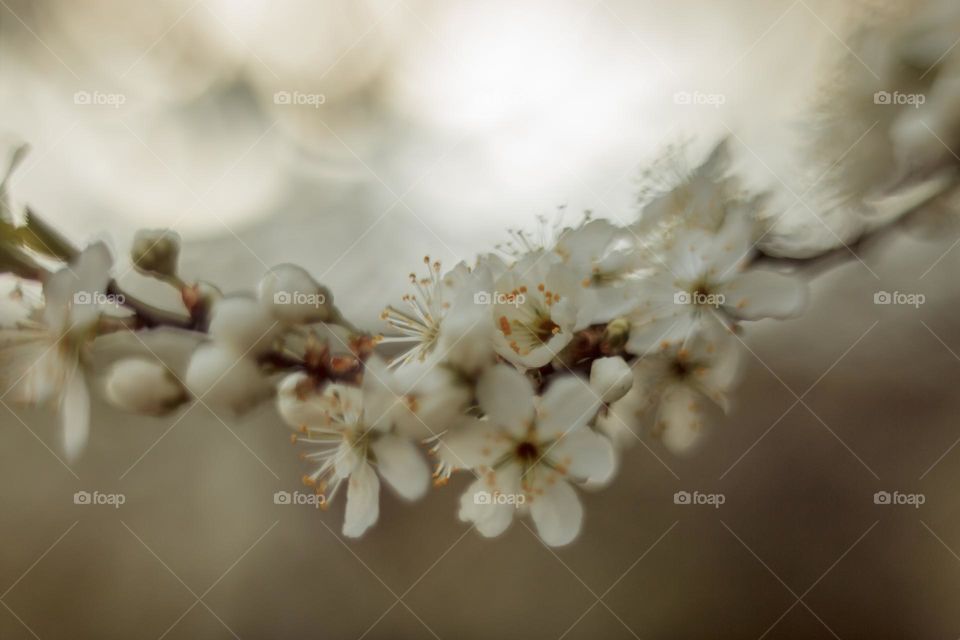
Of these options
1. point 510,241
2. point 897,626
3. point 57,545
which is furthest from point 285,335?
point 897,626

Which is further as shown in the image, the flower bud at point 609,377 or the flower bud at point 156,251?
the flower bud at point 156,251

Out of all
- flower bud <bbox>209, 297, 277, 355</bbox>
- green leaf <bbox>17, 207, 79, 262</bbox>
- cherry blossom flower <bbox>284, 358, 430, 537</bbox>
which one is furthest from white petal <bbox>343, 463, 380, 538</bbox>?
green leaf <bbox>17, 207, 79, 262</bbox>

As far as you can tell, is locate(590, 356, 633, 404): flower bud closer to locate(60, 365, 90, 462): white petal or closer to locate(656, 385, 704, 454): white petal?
locate(656, 385, 704, 454): white petal

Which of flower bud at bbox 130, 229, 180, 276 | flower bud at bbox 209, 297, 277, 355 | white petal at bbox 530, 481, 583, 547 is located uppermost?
flower bud at bbox 130, 229, 180, 276

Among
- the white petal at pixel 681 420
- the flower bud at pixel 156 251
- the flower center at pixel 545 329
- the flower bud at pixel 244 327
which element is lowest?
the white petal at pixel 681 420

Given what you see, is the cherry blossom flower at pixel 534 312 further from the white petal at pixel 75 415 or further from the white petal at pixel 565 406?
the white petal at pixel 75 415

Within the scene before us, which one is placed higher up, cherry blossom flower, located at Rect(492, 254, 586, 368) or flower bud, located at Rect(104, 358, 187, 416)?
cherry blossom flower, located at Rect(492, 254, 586, 368)

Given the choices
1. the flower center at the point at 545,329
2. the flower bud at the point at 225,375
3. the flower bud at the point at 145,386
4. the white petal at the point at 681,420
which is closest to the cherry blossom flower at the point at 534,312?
the flower center at the point at 545,329
